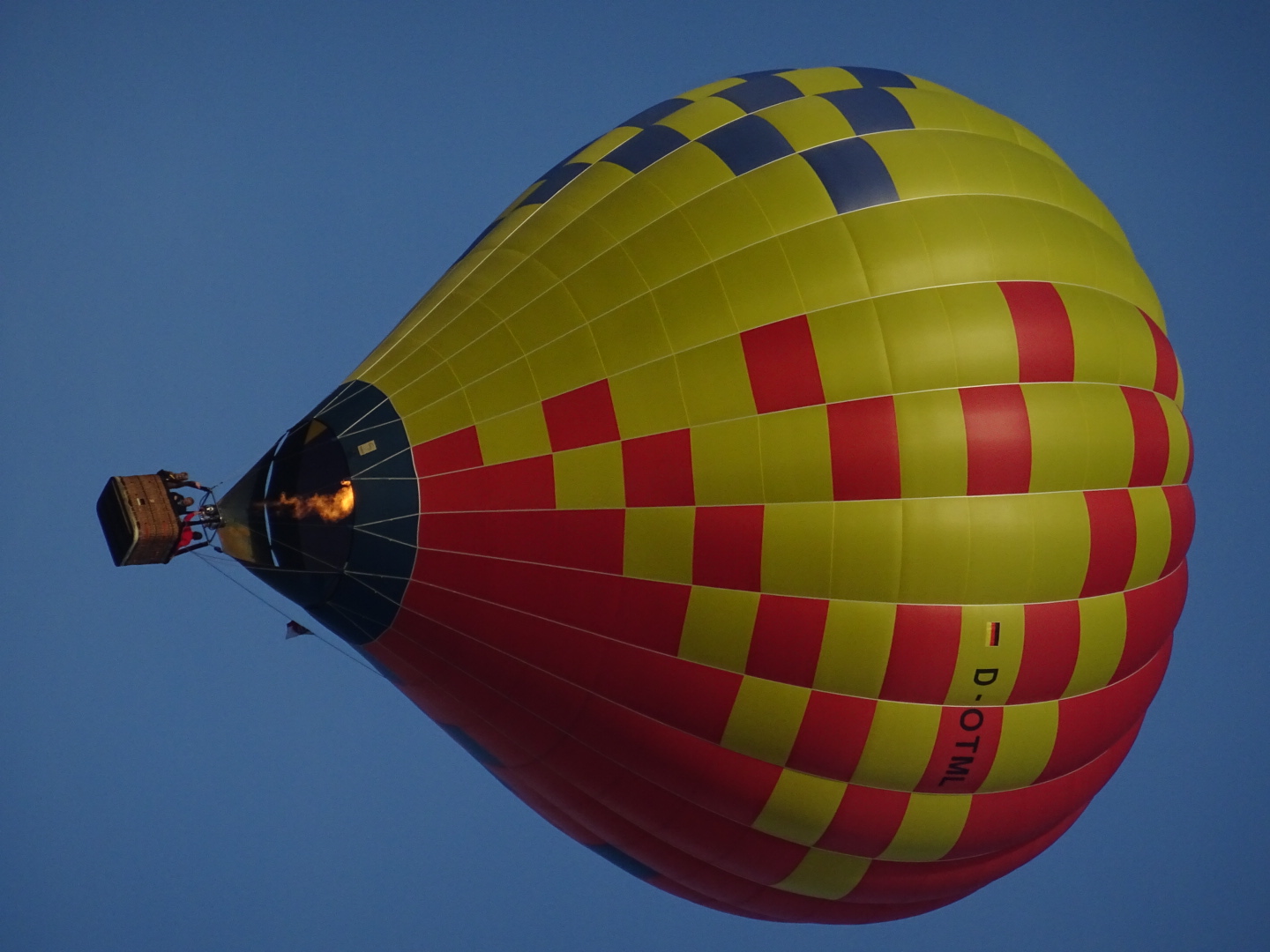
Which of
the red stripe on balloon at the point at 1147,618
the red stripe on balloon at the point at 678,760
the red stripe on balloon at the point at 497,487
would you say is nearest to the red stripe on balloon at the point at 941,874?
the red stripe on balloon at the point at 678,760

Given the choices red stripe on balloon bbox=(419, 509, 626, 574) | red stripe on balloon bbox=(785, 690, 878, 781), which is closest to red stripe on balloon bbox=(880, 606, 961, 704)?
red stripe on balloon bbox=(785, 690, 878, 781)

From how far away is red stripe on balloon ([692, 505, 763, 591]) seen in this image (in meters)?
10.4

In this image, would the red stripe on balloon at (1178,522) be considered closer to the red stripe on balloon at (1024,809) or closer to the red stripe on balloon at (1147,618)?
the red stripe on balloon at (1147,618)

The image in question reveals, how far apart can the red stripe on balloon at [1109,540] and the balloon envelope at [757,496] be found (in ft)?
0.09

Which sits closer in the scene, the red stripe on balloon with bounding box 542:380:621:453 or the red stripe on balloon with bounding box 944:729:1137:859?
the red stripe on balloon with bounding box 542:380:621:453

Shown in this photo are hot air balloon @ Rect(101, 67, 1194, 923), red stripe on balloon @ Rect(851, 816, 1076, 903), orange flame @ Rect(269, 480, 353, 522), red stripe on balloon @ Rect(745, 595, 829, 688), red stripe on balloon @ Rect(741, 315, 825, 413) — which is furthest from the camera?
red stripe on balloon @ Rect(851, 816, 1076, 903)

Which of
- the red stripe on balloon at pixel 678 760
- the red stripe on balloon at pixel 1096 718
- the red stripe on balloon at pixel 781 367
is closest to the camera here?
the red stripe on balloon at pixel 781 367

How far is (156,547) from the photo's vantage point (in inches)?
407

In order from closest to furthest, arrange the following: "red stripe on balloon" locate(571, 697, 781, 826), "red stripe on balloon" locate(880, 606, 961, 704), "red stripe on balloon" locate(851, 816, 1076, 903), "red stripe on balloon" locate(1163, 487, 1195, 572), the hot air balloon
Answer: the hot air balloon, "red stripe on balloon" locate(880, 606, 961, 704), "red stripe on balloon" locate(571, 697, 781, 826), "red stripe on balloon" locate(851, 816, 1076, 903), "red stripe on balloon" locate(1163, 487, 1195, 572)

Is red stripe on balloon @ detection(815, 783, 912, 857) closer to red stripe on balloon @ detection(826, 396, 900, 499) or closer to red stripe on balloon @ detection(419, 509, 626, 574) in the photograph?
red stripe on balloon @ detection(826, 396, 900, 499)

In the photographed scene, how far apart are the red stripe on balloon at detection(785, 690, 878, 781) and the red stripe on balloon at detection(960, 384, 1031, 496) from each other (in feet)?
5.45

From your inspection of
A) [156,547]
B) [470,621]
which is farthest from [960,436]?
[156,547]

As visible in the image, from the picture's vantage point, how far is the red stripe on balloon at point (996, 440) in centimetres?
1077

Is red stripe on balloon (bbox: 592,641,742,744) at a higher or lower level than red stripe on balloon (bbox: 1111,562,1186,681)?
lower
